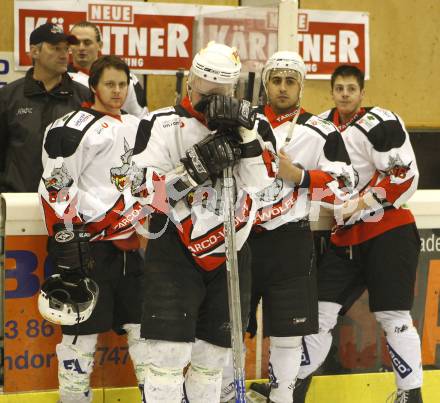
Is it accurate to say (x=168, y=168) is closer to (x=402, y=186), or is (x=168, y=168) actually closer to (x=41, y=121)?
(x=402, y=186)

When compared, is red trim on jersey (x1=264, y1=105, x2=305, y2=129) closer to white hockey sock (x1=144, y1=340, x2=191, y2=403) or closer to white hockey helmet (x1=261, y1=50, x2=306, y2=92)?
white hockey helmet (x1=261, y1=50, x2=306, y2=92)

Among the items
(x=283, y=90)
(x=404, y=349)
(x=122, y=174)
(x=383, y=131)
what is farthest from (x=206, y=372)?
(x=383, y=131)

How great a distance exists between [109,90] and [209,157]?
1013 millimetres

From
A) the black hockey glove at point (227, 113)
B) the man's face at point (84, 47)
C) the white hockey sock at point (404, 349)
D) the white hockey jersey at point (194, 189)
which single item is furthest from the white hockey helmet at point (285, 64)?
the man's face at point (84, 47)

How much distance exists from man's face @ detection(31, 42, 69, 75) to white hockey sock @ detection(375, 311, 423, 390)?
1.95 metres

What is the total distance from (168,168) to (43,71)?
170 cm

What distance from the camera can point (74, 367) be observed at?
3.87 metres

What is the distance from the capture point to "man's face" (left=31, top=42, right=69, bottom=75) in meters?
4.75

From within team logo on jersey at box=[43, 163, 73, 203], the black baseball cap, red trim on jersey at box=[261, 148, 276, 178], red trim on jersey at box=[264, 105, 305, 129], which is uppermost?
the black baseball cap

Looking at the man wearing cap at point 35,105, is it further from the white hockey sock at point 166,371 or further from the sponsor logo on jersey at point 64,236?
the white hockey sock at point 166,371

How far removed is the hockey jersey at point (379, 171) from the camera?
13.5ft

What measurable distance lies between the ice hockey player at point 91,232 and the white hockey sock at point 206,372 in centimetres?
53

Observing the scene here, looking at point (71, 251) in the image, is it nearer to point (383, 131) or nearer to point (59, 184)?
point (59, 184)

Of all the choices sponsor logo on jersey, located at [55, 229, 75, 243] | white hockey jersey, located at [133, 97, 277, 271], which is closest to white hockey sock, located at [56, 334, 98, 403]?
sponsor logo on jersey, located at [55, 229, 75, 243]
